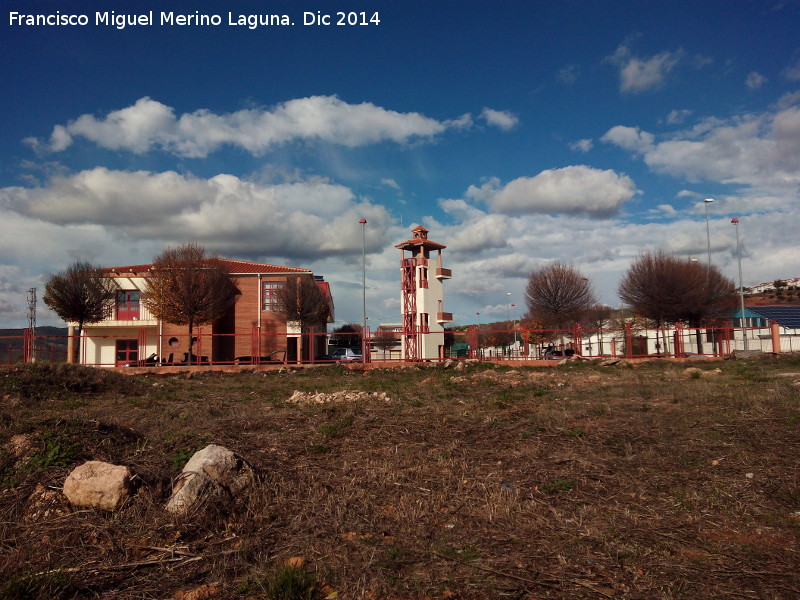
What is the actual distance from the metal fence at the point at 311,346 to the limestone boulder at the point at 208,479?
2027 cm

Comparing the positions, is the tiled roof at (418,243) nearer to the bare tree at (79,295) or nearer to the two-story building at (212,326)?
the two-story building at (212,326)

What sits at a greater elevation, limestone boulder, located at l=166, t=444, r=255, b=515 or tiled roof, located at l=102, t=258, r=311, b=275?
tiled roof, located at l=102, t=258, r=311, b=275

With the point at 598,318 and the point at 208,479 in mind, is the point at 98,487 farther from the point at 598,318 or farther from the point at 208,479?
the point at 598,318

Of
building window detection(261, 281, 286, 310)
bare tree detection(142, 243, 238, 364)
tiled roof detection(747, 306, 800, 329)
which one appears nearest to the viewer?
bare tree detection(142, 243, 238, 364)

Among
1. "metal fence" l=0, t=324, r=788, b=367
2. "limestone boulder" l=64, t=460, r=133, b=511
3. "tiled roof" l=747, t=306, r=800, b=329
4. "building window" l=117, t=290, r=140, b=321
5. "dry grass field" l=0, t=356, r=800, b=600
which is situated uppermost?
"building window" l=117, t=290, r=140, b=321

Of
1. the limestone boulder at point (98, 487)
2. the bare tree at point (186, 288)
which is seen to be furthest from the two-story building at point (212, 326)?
the limestone boulder at point (98, 487)

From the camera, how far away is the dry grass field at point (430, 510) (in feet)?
12.7

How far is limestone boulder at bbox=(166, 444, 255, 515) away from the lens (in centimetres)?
512

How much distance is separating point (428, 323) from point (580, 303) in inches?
438

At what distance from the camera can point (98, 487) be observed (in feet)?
17.0

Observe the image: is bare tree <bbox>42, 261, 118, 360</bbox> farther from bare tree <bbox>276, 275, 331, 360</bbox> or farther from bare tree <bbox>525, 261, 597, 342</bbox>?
bare tree <bbox>525, 261, 597, 342</bbox>

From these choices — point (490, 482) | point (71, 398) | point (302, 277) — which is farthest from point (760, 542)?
point (302, 277)

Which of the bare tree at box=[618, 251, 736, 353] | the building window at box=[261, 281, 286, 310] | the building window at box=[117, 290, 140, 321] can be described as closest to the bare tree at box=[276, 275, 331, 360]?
the building window at box=[261, 281, 286, 310]

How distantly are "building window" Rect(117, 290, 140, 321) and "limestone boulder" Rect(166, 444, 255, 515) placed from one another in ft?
119
